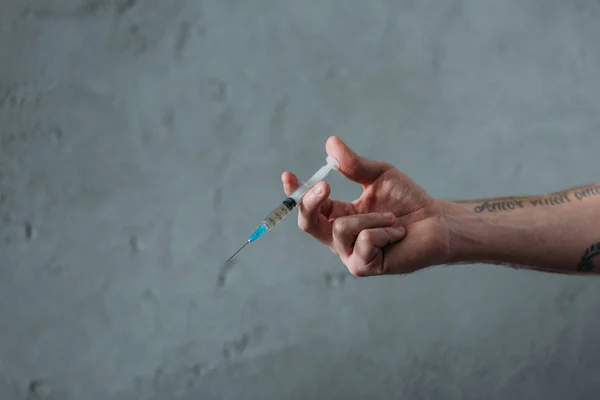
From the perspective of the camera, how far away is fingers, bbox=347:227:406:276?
37.1 inches

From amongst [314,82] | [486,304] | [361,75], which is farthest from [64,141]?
[486,304]

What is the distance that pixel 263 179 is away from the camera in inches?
57.4

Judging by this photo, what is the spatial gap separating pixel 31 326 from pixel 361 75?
3.24ft

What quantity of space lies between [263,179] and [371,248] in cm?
57

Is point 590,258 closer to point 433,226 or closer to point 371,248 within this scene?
point 433,226

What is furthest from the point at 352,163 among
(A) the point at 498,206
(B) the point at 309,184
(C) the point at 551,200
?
(C) the point at 551,200

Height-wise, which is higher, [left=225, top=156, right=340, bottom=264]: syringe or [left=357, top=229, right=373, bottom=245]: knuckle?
[left=225, top=156, right=340, bottom=264]: syringe

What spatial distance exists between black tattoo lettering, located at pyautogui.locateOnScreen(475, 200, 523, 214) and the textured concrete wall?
1.46 feet

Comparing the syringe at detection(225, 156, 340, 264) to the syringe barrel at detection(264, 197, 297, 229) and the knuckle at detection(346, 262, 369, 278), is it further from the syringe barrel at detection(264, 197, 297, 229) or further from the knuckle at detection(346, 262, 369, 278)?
the knuckle at detection(346, 262, 369, 278)

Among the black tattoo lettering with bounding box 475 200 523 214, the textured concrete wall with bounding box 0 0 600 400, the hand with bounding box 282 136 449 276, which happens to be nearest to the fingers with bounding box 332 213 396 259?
the hand with bounding box 282 136 449 276

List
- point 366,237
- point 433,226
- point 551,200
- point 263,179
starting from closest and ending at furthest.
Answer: point 366,237 < point 433,226 < point 551,200 < point 263,179

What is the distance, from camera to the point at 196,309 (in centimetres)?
144

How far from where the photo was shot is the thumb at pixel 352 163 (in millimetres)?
1012

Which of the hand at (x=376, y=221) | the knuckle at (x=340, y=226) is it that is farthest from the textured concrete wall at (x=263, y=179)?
the knuckle at (x=340, y=226)
